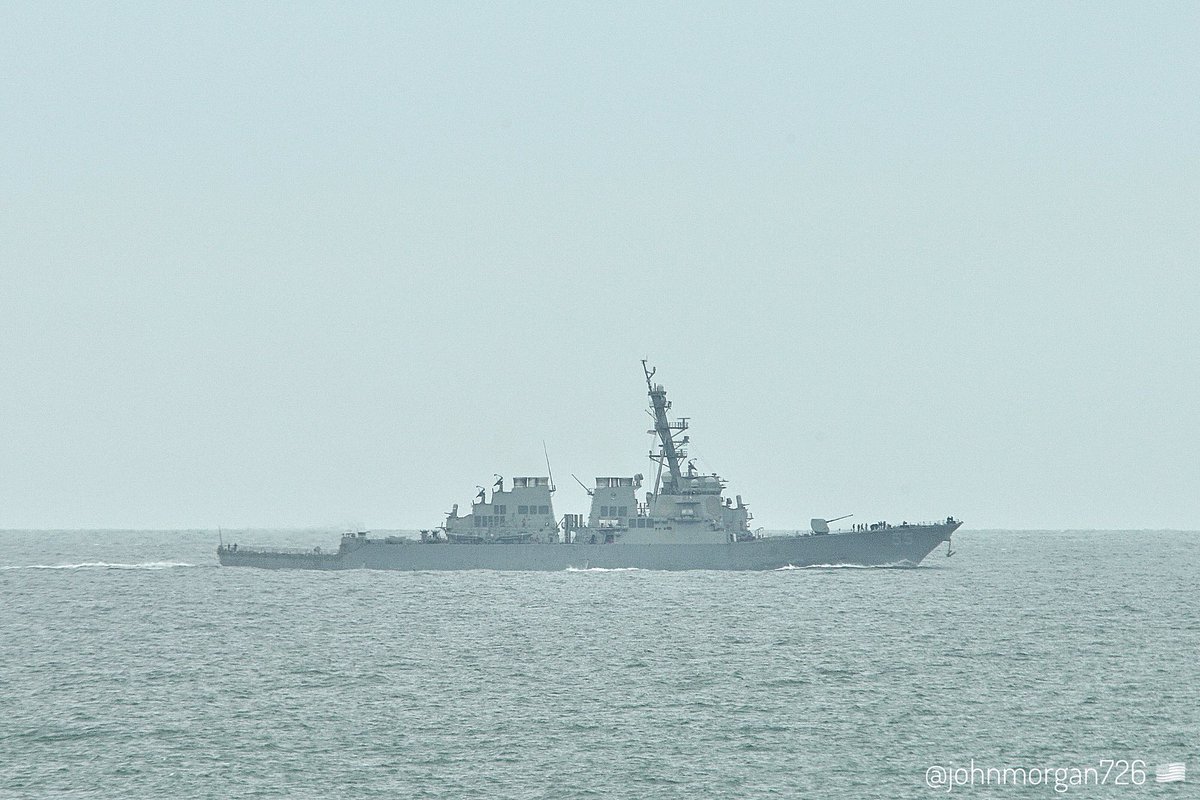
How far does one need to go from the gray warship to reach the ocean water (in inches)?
324

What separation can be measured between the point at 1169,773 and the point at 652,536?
54670 millimetres

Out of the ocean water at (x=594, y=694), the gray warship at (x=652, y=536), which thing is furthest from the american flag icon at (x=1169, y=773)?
the gray warship at (x=652, y=536)

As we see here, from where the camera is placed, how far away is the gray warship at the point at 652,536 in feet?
278

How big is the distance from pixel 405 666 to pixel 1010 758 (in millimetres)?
23459

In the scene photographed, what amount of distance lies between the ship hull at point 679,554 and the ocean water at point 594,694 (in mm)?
8144

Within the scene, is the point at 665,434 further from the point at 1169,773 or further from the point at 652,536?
the point at 1169,773

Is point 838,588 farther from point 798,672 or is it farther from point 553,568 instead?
point 798,672

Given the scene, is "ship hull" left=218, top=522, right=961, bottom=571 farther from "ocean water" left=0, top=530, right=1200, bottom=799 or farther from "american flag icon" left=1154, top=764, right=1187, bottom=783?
"american flag icon" left=1154, top=764, right=1187, bottom=783

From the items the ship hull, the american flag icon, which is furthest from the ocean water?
the ship hull

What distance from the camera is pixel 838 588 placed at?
78.3 m

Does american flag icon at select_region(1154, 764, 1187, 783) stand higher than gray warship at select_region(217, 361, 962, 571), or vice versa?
gray warship at select_region(217, 361, 962, 571)

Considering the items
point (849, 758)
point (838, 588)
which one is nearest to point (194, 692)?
point (849, 758)

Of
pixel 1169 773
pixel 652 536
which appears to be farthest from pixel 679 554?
pixel 1169 773

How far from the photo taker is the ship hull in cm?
8500
